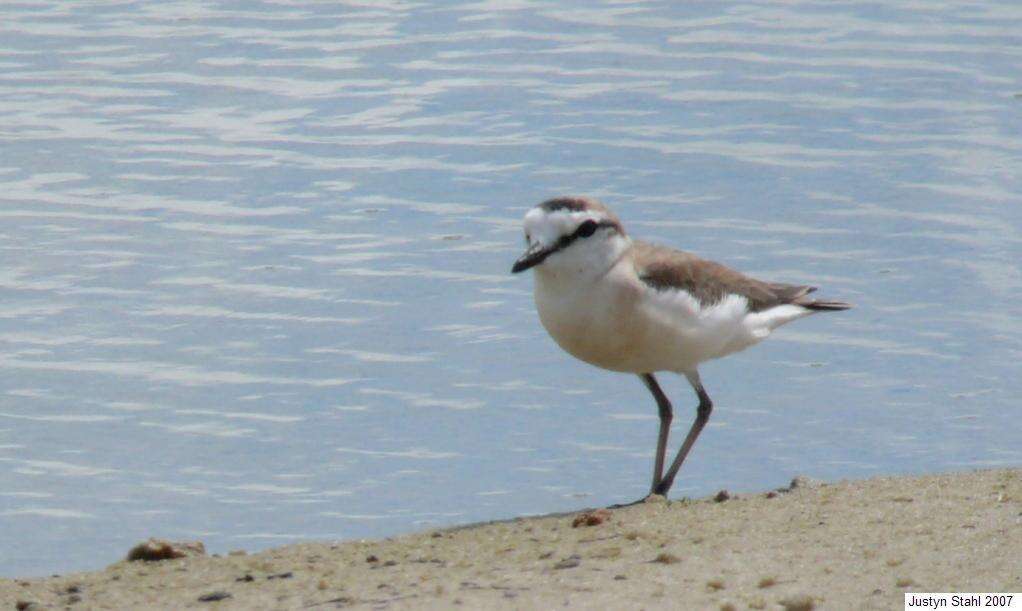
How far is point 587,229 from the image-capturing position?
7.86 meters

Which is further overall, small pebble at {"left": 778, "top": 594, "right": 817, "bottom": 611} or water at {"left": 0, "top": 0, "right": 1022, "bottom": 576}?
water at {"left": 0, "top": 0, "right": 1022, "bottom": 576}

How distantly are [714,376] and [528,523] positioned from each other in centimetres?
337

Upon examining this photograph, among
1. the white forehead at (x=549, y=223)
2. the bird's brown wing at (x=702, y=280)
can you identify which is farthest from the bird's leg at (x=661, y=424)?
the white forehead at (x=549, y=223)

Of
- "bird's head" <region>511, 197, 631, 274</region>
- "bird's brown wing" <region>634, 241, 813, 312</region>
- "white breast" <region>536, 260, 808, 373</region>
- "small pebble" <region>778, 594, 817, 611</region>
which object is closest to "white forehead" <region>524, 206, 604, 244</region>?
"bird's head" <region>511, 197, 631, 274</region>

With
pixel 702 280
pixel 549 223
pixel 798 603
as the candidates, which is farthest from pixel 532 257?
pixel 798 603

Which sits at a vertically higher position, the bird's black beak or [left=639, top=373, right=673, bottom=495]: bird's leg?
the bird's black beak

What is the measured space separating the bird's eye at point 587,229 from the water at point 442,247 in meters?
1.69

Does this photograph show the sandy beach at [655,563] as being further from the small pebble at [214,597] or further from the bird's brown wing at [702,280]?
the bird's brown wing at [702,280]

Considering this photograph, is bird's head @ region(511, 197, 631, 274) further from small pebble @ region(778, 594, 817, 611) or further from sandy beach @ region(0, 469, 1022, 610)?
small pebble @ region(778, 594, 817, 611)

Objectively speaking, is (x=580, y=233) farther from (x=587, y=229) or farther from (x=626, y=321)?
(x=626, y=321)

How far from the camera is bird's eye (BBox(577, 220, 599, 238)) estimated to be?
7.85 metres

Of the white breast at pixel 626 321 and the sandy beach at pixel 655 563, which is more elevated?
the white breast at pixel 626 321

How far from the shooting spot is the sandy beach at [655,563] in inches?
241

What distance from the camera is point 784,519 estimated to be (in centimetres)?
717
